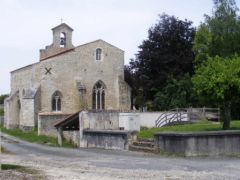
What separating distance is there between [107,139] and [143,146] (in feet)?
12.8

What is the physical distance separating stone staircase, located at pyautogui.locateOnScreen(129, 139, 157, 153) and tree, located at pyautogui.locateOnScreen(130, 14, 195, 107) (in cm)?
2557

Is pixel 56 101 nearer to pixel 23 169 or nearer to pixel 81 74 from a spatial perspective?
pixel 81 74

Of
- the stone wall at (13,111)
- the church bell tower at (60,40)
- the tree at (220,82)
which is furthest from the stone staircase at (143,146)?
the church bell tower at (60,40)

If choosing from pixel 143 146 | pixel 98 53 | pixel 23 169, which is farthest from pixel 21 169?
pixel 98 53

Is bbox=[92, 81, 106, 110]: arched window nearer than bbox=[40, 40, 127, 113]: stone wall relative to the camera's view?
No

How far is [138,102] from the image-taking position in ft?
188

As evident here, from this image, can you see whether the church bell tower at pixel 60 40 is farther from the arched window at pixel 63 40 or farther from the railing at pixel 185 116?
the railing at pixel 185 116

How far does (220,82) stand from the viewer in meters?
27.1

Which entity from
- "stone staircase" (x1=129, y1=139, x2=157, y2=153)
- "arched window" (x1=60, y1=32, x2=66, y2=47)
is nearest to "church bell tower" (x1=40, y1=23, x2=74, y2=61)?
"arched window" (x1=60, y1=32, x2=66, y2=47)

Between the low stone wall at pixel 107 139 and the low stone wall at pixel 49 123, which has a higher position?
the low stone wall at pixel 49 123

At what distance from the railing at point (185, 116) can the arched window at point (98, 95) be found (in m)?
15.2

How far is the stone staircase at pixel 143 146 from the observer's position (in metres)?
26.5

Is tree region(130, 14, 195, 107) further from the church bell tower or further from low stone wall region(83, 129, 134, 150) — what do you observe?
low stone wall region(83, 129, 134, 150)

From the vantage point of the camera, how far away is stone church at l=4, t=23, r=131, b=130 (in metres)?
55.1
